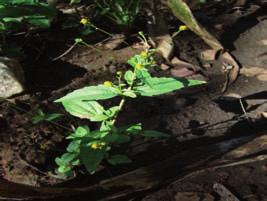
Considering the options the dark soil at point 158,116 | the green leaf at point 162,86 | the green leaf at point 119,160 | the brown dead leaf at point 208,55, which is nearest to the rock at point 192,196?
the dark soil at point 158,116

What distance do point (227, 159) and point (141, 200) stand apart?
0.97 feet

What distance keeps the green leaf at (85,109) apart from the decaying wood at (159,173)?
193mm

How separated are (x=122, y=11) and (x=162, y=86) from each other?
1.02m

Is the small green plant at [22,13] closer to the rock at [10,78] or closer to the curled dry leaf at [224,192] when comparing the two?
the rock at [10,78]

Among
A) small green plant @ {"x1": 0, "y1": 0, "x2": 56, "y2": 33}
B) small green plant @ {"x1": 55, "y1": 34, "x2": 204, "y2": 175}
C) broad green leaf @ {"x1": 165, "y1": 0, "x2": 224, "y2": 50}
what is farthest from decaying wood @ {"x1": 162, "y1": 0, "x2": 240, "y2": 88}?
small green plant @ {"x1": 55, "y1": 34, "x2": 204, "y2": 175}

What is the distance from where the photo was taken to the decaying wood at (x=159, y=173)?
4.48ft

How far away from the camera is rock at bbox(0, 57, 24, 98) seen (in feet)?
6.40

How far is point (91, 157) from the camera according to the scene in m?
1.38

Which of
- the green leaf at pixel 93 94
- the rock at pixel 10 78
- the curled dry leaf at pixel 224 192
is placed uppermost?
the green leaf at pixel 93 94

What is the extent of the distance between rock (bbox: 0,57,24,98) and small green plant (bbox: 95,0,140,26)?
0.58 metres

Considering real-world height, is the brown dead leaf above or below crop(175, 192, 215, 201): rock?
below

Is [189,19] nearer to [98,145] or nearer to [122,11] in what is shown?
[122,11]

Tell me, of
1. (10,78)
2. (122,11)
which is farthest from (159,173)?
(122,11)

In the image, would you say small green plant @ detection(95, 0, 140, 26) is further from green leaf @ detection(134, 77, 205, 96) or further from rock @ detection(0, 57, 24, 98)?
green leaf @ detection(134, 77, 205, 96)
